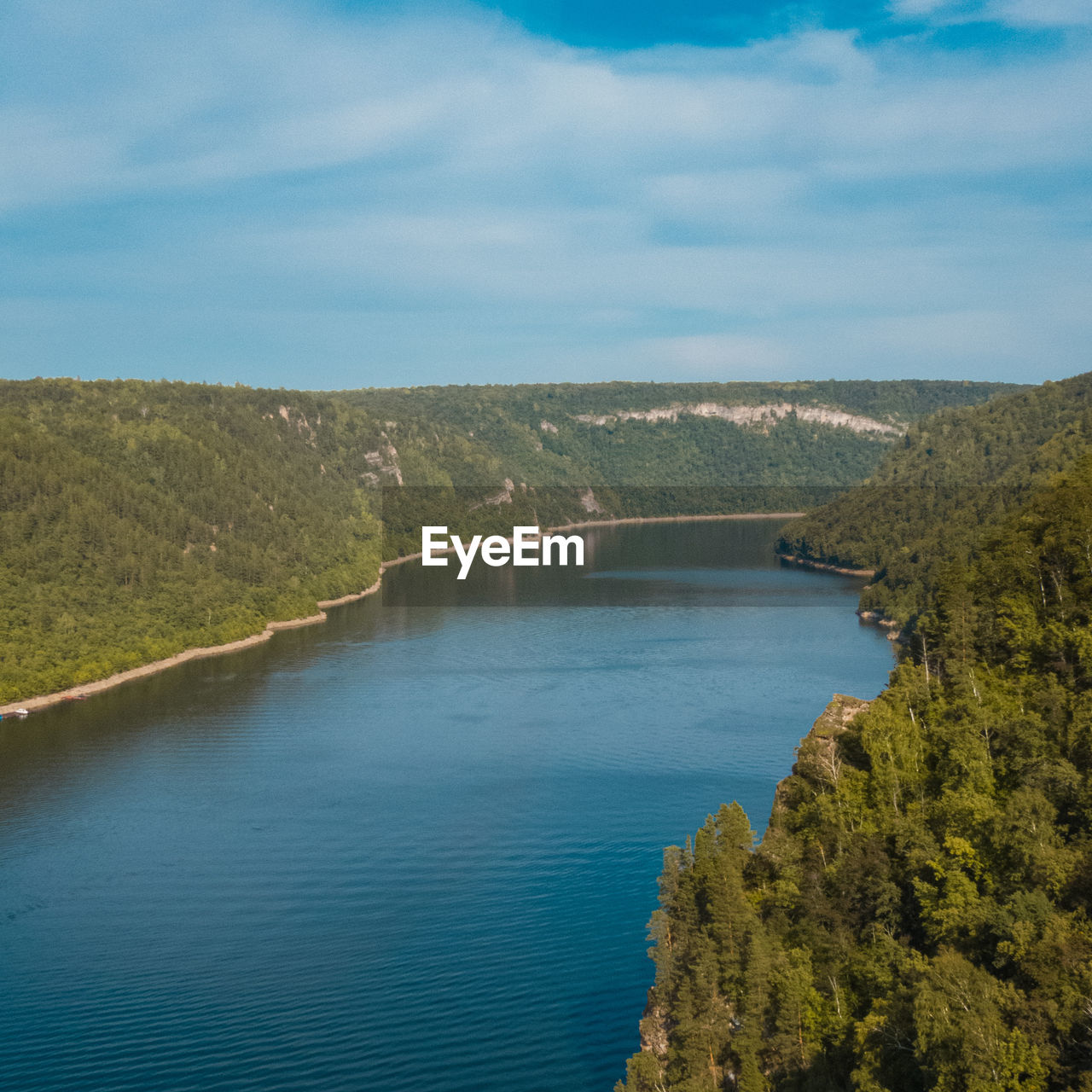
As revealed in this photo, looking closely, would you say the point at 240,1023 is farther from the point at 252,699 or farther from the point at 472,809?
the point at 252,699

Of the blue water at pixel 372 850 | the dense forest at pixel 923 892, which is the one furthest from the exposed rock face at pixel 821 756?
the blue water at pixel 372 850

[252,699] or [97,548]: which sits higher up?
[97,548]

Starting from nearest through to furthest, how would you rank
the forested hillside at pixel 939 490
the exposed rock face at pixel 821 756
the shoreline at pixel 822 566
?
1. the exposed rock face at pixel 821 756
2. the forested hillside at pixel 939 490
3. the shoreline at pixel 822 566

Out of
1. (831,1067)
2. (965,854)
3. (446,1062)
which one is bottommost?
(446,1062)

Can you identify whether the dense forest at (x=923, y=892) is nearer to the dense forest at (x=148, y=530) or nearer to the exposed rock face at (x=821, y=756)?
the exposed rock face at (x=821, y=756)

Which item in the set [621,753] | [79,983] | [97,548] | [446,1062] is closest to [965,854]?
[446,1062]

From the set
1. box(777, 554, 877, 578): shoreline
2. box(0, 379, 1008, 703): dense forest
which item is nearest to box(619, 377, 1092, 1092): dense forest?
box(0, 379, 1008, 703): dense forest

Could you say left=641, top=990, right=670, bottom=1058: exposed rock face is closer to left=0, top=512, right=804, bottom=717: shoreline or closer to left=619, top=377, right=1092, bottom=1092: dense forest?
left=619, top=377, right=1092, bottom=1092: dense forest
